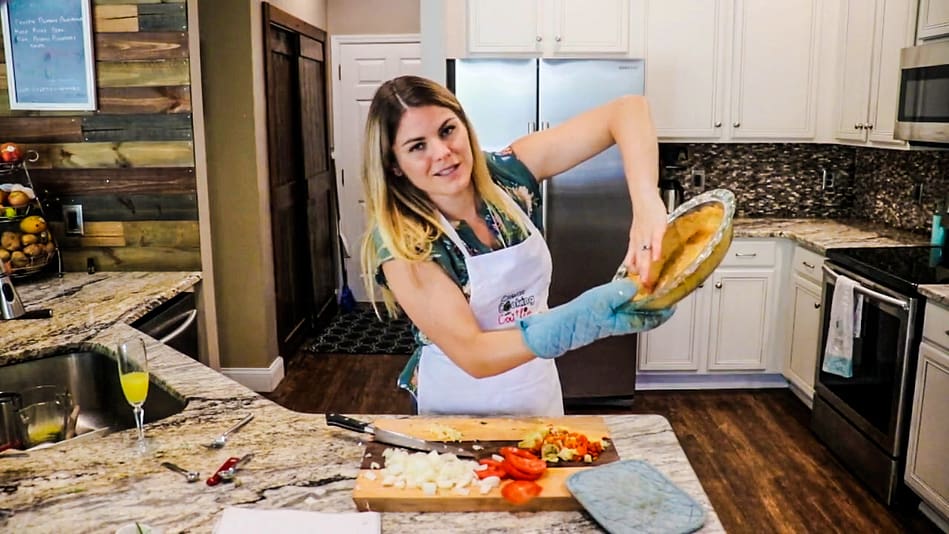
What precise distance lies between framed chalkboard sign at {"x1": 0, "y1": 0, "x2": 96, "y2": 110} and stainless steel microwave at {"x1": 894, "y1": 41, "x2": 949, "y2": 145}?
3.26 metres

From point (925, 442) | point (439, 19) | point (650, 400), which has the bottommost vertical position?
point (650, 400)

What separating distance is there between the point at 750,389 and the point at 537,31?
7.25 ft

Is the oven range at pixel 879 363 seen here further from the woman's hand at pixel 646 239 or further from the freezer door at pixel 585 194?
the woman's hand at pixel 646 239

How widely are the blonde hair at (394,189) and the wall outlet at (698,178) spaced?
3.11 metres

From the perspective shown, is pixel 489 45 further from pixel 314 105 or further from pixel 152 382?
pixel 152 382

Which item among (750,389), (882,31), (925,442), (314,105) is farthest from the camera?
(314,105)

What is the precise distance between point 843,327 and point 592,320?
2.36 metres

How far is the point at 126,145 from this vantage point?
3123 millimetres

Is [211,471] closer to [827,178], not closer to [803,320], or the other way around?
[803,320]

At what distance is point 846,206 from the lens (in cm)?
450

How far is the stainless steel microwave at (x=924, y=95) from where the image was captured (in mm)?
3033

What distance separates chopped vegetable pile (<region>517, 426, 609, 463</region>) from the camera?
1.44 metres

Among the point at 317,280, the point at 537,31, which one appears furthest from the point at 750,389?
the point at 317,280

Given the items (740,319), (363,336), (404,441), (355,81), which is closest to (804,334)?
(740,319)
